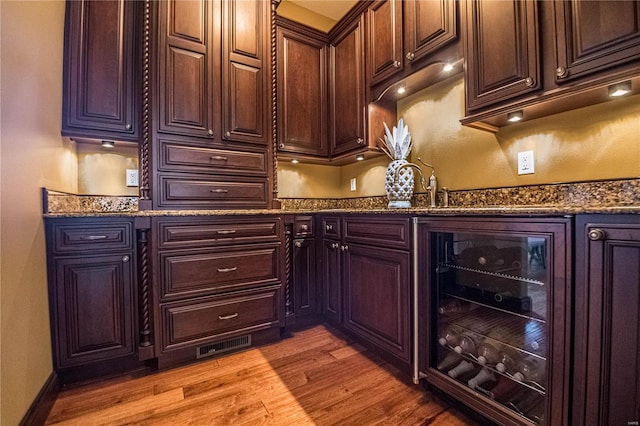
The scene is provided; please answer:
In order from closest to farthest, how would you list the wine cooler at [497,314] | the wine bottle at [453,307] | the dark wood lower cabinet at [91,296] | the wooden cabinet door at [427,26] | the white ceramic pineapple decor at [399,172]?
the wine cooler at [497,314], the wine bottle at [453,307], the dark wood lower cabinet at [91,296], the wooden cabinet door at [427,26], the white ceramic pineapple decor at [399,172]

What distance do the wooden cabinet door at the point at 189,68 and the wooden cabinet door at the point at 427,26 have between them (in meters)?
1.29

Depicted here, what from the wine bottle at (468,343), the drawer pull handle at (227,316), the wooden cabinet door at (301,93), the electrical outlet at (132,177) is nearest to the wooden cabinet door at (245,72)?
the wooden cabinet door at (301,93)

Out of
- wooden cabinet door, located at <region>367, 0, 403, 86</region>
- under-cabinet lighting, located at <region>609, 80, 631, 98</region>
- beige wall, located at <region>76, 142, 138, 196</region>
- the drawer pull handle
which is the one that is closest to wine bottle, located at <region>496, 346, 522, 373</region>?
under-cabinet lighting, located at <region>609, 80, 631, 98</region>

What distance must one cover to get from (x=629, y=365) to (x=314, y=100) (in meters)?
2.43

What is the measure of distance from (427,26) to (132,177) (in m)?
2.19

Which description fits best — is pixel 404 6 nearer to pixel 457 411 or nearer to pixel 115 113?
pixel 115 113

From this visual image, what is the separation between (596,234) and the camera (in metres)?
0.82

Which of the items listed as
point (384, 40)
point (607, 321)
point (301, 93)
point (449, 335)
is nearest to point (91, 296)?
point (449, 335)

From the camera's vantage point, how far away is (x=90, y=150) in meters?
1.90

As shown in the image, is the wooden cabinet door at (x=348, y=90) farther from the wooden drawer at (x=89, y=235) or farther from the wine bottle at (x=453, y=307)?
the wooden drawer at (x=89, y=235)

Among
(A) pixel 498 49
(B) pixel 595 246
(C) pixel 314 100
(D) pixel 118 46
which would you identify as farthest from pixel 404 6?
(D) pixel 118 46

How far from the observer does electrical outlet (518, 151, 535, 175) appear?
1454mm

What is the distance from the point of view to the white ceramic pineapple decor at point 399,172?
1911 mm

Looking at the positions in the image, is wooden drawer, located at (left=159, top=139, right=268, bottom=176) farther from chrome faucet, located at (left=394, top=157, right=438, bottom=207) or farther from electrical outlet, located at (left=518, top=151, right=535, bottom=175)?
electrical outlet, located at (left=518, top=151, right=535, bottom=175)
